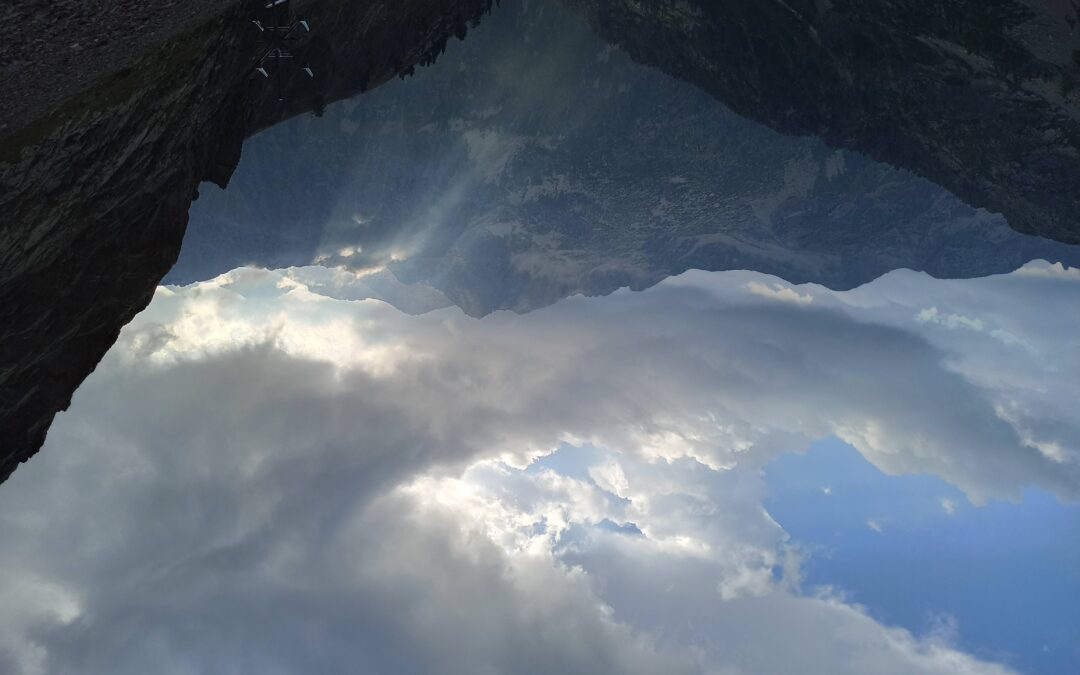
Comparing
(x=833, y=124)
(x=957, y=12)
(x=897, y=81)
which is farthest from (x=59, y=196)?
(x=833, y=124)

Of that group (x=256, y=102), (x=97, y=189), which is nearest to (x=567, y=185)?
(x=256, y=102)

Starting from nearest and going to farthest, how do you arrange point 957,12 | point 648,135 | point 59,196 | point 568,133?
1. point 59,196
2. point 957,12
3. point 648,135
4. point 568,133

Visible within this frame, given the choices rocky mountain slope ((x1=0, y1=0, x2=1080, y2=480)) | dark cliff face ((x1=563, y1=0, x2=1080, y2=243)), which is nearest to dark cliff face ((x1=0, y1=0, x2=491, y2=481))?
rocky mountain slope ((x1=0, y1=0, x2=1080, y2=480))

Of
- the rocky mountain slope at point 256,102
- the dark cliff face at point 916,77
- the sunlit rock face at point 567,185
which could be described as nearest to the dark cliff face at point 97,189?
the rocky mountain slope at point 256,102

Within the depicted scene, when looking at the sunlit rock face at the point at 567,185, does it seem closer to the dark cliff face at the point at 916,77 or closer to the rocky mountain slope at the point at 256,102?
the dark cliff face at the point at 916,77

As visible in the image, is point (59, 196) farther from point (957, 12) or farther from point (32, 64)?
point (957, 12)

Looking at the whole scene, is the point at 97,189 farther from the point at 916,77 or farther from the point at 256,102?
the point at 916,77

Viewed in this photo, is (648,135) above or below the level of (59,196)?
below
